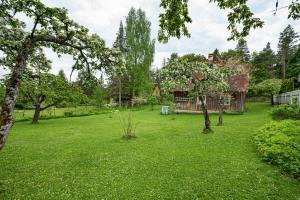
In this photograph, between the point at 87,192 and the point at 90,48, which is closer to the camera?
the point at 87,192

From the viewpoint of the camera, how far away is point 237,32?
4.81 metres

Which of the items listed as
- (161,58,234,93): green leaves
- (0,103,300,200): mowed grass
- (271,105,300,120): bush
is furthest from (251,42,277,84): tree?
(0,103,300,200): mowed grass

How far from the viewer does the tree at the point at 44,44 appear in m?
4.57

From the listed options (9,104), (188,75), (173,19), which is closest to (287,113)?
(188,75)

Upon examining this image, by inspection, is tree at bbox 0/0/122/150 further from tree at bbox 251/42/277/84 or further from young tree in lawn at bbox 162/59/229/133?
tree at bbox 251/42/277/84

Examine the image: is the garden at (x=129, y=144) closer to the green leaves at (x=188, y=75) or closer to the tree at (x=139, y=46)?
the green leaves at (x=188, y=75)

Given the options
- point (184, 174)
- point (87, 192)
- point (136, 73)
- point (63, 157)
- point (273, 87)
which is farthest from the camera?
point (136, 73)

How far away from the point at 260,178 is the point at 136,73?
103 ft

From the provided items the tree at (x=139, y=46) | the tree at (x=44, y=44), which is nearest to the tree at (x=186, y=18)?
the tree at (x=44, y=44)

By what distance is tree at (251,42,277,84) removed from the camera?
1448 inches

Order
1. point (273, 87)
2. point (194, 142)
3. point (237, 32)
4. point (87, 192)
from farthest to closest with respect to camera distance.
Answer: point (273, 87) → point (194, 142) → point (87, 192) → point (237, 32)

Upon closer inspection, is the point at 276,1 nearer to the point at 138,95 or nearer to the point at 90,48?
the point at 90,48

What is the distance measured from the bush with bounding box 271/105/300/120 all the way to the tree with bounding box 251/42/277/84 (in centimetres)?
2086

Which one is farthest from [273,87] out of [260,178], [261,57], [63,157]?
[63,157]
